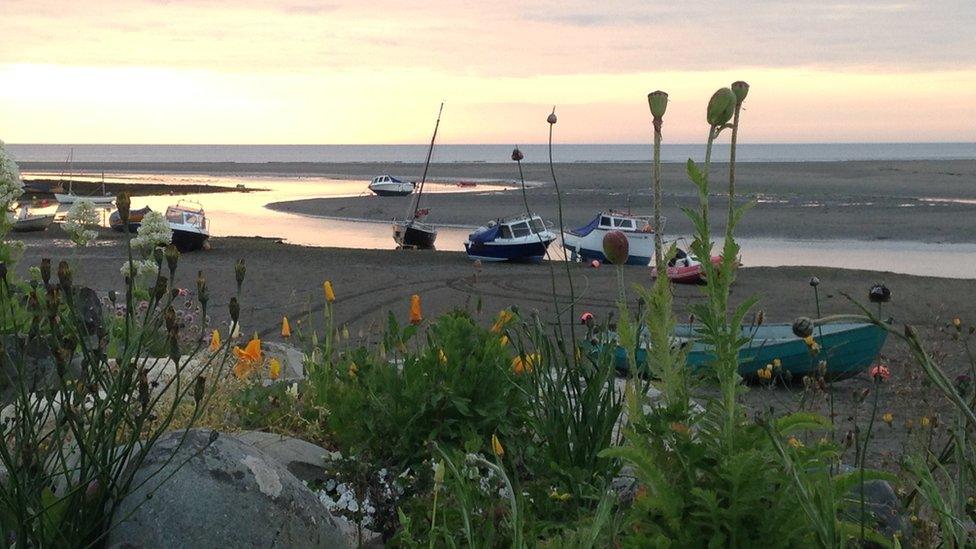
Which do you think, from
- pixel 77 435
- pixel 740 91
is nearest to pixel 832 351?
pixel 77 435

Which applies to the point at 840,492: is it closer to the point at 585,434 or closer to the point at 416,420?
the point at 585,434

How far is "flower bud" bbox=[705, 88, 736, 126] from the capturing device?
1850mm

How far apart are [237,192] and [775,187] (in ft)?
106

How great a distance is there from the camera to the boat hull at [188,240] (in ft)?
82.3

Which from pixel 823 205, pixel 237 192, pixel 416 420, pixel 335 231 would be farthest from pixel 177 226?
pixel 237 192

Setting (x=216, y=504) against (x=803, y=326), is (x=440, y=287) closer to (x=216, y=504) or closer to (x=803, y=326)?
(x=216, y=504)

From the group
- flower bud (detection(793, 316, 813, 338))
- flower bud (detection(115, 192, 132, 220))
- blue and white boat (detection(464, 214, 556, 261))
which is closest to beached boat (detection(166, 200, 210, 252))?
blue and white boat (detection(464, 214, 556, 261))

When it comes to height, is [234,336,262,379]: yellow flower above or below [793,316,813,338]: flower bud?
below

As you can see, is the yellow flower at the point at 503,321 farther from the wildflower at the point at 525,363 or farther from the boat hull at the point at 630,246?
the boat hull at the point at 630,246

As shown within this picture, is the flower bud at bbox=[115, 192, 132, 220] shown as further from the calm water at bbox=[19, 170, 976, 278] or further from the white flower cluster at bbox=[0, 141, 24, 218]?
the calm water at bbox=[19, 170, 976, 278]

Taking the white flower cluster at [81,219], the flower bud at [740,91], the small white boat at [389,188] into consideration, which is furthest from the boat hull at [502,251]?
the small white boat at [389,188]

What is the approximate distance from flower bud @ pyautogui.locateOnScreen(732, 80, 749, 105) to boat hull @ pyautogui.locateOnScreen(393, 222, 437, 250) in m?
26.1

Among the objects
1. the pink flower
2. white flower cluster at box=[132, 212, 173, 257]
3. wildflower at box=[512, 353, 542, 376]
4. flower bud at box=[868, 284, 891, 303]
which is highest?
flower bud at box=[868, 284, 891, 303]

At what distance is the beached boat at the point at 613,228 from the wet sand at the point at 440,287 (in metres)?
2.61
